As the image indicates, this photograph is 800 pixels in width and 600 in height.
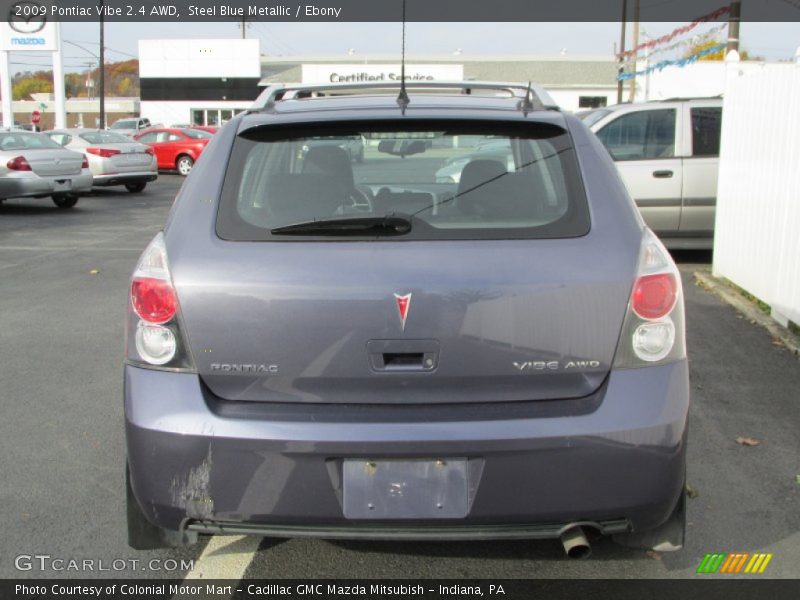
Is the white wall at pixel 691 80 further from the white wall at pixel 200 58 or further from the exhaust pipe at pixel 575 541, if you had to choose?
the white wall at pixel 200 58

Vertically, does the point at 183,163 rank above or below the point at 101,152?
below

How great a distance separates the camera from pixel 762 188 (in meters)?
7.31

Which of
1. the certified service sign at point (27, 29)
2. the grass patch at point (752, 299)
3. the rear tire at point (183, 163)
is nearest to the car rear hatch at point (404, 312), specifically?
the grass patch at point (752, 299)

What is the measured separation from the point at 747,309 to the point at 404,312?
563 centimetres

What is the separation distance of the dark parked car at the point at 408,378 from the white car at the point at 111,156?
687 inches

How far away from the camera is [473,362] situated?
103 inches

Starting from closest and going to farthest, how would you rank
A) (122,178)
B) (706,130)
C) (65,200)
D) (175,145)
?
(706,130)
(65,200)
(122,178)
(175,145)

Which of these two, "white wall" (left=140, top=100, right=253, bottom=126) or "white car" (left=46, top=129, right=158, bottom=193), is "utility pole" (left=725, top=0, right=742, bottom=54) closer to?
"white car" (left=46, top=129, right=158, bottom=193)

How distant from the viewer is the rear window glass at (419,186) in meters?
2.76

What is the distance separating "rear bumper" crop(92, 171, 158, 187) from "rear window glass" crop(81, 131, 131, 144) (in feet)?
2.58

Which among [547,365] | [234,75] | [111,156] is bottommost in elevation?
[547,365]

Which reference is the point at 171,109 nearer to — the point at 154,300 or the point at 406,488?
the point at 154,300

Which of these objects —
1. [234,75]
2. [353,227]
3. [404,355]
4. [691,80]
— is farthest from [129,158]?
[234,75]

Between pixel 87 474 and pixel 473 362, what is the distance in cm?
228
